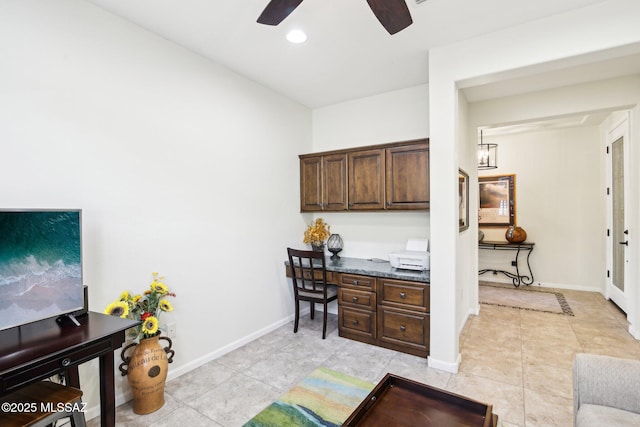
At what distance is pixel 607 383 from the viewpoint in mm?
1506

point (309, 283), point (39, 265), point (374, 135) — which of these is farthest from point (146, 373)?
point (374, 135)

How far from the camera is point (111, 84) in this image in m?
2.24

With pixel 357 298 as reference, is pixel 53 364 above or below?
above

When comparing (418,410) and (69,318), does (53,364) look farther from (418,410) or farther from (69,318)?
(418,410)

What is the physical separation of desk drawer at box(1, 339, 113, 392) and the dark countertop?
2244 millimetres

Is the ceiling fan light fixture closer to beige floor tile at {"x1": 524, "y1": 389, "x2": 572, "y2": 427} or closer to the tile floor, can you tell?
the tile floor

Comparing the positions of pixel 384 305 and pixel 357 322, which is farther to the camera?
pixel 357 322

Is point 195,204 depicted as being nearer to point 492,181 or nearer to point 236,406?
point 236,406

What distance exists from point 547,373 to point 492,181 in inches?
159

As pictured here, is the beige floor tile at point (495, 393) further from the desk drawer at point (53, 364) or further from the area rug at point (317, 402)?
the desk drawer at point (53, 364)

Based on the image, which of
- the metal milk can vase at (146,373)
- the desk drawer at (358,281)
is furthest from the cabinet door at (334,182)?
the metal milk can vase at (146,373)

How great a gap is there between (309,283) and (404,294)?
119 cm

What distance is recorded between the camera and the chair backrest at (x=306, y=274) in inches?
132

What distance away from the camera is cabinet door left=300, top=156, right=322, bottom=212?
3.96 m
